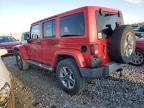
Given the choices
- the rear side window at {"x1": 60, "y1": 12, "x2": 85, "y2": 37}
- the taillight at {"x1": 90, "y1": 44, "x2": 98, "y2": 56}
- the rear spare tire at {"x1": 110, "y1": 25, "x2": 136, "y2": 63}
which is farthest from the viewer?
the rear side window at {"x1": 60, "y1": 12, "x2": 85, "y2": 37}

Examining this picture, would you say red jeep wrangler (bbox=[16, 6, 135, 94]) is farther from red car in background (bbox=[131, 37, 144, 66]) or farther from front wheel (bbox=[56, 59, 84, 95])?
red car in background (bbox=[131, 37, 144, 66])

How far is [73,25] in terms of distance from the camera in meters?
5.08

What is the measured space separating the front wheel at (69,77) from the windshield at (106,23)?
0.99m

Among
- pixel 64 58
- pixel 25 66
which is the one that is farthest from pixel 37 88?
pixel 25 66

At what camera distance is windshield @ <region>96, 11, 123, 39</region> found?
15.8 ft

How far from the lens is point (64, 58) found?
18.0ft

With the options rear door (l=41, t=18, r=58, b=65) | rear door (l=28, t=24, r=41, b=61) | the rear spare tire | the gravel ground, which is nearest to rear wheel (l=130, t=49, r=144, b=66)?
the gravel ground

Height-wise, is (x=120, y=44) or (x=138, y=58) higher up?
(x=120, y=44)

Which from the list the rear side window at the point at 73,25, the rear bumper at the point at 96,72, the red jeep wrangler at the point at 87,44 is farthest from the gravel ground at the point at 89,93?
the rear side window at the point at 73,25

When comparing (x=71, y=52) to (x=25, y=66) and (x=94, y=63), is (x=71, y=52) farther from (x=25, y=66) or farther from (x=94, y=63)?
(x=25, y=66)

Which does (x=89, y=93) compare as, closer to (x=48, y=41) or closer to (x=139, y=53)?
(x=48, y=41)

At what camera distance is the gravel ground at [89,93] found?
462cm

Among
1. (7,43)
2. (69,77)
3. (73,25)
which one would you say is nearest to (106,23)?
(73,25)

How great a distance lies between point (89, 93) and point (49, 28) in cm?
221
